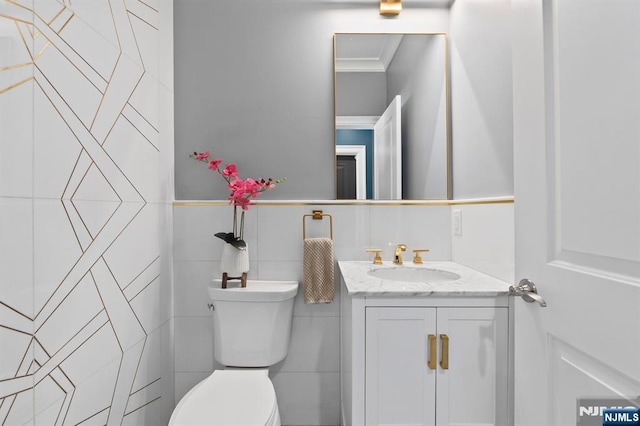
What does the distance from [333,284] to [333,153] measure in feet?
2.20

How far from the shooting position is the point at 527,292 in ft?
3.07

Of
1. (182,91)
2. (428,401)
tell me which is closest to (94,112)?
(182,91)

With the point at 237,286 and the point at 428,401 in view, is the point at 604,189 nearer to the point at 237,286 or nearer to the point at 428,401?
the point at 428,401

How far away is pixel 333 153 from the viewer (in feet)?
6.16

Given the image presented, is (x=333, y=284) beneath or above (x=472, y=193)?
beneath

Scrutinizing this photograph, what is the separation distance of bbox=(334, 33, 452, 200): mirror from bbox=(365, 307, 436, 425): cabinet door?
0.79 meters

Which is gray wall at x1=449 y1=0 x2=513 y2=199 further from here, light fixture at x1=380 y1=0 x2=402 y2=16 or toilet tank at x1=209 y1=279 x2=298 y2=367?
toilet tank at x1=209 y1=279 x2=298 y2=367

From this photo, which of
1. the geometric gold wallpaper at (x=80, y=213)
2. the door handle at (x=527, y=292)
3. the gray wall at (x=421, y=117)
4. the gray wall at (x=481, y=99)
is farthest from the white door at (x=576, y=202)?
the geometric gold wallpaper at (x=80, y=213)

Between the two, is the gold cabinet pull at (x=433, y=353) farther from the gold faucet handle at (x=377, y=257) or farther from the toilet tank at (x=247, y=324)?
the toilet tank at (x=247, y=324)

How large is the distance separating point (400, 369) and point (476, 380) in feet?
0.82

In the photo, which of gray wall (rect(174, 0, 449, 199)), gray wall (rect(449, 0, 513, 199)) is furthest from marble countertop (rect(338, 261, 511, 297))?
gray wall (rect(174, 0, 449, 199))

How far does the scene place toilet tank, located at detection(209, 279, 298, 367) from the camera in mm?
1600

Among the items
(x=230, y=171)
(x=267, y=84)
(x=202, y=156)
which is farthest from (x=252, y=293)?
(x=267, y=84)

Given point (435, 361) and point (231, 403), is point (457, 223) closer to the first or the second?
point (435, 361)
